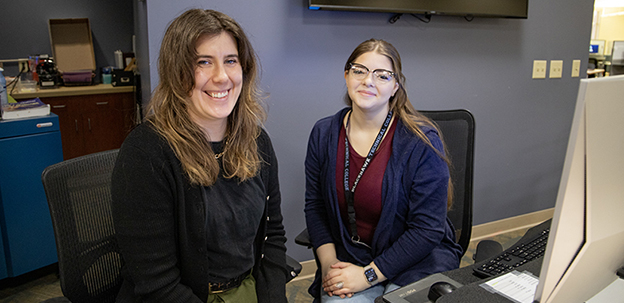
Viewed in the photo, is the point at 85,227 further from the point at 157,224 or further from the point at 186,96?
the point at 186,96

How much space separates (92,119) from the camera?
4168 millimetres

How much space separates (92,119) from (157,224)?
3.55 m

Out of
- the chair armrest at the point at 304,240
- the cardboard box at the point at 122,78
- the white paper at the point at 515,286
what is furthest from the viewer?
the cardboard box at the point at 122,78

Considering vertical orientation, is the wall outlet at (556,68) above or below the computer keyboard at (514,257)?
above

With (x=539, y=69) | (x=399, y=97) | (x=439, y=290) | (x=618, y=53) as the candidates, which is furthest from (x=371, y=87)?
(x=618, y=53)

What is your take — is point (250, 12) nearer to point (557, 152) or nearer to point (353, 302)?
point (353, 302)

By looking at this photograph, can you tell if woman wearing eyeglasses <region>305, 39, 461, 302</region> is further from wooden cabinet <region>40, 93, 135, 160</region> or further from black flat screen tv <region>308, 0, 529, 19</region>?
wooden cabinet <region>40, 93, 135, 160</region>

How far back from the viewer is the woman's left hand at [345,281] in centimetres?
142

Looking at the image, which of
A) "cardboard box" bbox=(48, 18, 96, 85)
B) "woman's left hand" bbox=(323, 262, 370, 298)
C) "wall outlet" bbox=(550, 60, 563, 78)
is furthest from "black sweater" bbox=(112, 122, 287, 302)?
"cardboard box" bbox=(48, 18, 96, 85)

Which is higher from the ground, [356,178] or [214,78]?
[214,78]

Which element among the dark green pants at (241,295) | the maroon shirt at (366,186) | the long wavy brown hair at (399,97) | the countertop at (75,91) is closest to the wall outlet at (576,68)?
the long wavy brown hair at (399,97)

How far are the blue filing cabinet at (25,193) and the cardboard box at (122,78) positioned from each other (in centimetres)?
191

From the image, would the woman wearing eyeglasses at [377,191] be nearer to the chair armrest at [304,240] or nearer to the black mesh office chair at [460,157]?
the chair armrest at [304,240]

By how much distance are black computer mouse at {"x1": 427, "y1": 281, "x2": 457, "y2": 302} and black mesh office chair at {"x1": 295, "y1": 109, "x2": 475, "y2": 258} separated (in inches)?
32.4
